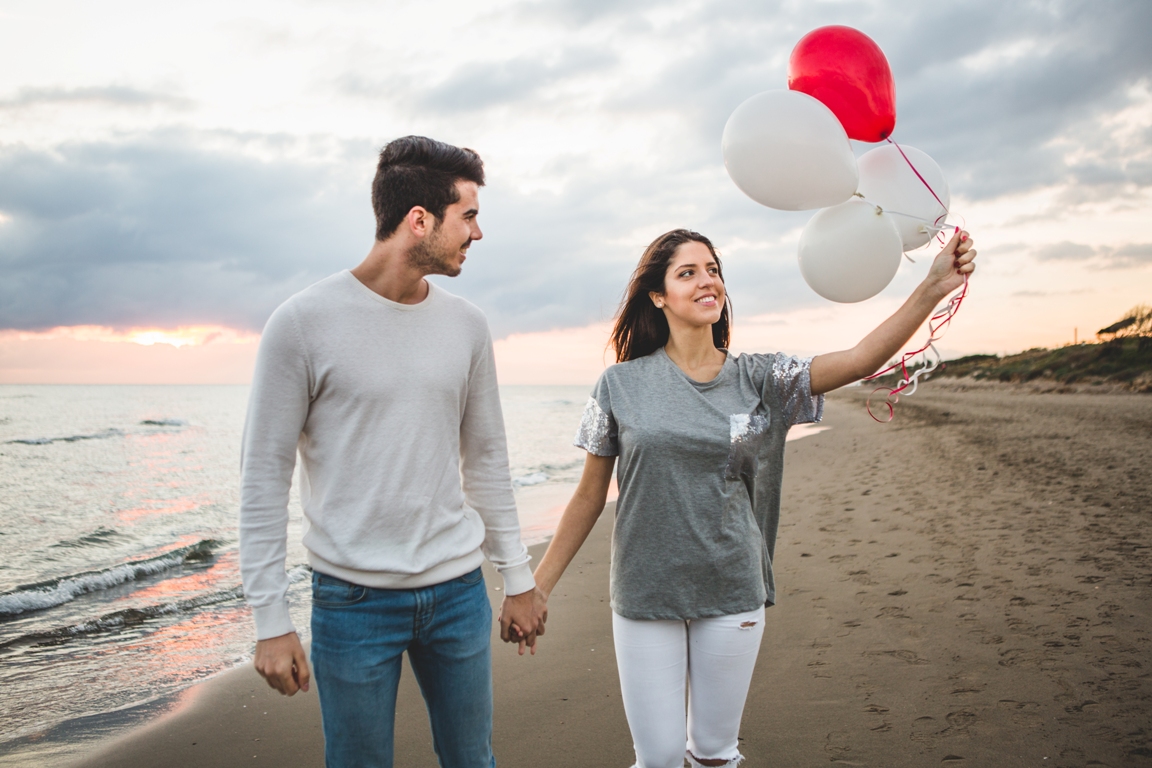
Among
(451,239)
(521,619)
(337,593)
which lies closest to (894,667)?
(521,619)

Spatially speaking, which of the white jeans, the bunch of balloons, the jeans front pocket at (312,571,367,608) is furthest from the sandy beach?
the bunch of balloons

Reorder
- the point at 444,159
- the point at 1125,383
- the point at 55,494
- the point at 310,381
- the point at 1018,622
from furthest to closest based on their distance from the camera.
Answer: the point at 1125,383 → the point at 55,494 → the point at 1018,622 → the point at 444,159 → the point at 310,381

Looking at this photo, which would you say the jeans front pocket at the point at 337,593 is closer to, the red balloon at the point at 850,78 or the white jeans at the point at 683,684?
the white jeans at the point at 683,684

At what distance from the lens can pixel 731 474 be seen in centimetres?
231

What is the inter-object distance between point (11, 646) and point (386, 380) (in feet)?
19.8

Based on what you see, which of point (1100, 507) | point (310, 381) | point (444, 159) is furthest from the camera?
point (1100, 507)

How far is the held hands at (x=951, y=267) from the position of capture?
86.8 inches

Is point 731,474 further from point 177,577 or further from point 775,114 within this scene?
point 177,577

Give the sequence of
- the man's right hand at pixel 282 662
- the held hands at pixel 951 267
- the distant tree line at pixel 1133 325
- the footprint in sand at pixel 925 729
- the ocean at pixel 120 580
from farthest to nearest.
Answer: the distant tree line at pixel 1133 325 → the ocean at pixel 120 580 → the footprint in sand at pixel 925 729 → the held hands at pixel 951 267 → the man's right hand at pixel 282 662

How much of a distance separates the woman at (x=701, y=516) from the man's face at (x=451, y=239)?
0.75 meters

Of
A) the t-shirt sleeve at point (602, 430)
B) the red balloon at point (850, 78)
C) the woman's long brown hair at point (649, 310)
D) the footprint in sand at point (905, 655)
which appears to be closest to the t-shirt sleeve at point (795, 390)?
the woman's long brown hair at point (649, 310)

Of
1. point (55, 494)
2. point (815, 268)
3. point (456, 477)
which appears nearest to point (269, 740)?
point (456, 477)

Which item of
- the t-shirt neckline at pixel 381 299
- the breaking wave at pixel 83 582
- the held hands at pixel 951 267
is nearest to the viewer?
the t-shirt neckline at pixel 381 299

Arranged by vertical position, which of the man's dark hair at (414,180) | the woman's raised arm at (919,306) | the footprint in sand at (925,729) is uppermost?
the man's dark hair at (414,180)
